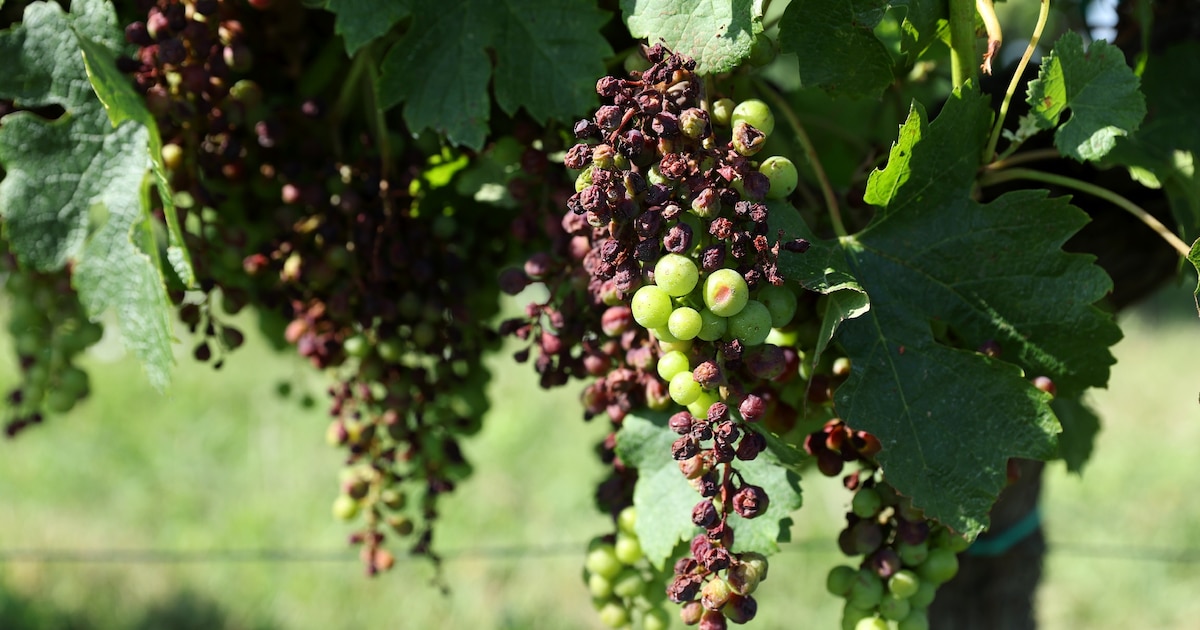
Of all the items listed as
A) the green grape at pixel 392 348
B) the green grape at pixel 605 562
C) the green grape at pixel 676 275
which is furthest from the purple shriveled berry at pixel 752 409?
the green grape at pixel 392 348

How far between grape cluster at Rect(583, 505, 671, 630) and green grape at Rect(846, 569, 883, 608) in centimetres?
27

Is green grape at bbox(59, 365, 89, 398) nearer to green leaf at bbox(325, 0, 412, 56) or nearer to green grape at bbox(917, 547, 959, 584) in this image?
green leaf at bbox(325, 0, 412, 56)

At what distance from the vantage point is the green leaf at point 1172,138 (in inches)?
43.0

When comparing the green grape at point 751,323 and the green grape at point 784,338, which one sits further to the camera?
the green grape at point 784,338

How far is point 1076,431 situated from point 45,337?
1.45m

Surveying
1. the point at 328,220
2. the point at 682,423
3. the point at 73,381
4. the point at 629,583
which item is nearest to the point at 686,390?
the point at 682,423

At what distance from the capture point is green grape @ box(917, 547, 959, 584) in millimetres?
980

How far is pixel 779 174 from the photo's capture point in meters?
0.85

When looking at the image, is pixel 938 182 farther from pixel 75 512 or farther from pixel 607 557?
pixel 75 512

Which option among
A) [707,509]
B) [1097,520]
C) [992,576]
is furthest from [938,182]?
[1097,520]

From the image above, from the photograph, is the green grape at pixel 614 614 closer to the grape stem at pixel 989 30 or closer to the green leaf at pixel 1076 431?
the green leaf at pixel 1076 431

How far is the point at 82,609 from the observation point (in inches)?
139

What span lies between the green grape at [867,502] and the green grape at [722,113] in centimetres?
38

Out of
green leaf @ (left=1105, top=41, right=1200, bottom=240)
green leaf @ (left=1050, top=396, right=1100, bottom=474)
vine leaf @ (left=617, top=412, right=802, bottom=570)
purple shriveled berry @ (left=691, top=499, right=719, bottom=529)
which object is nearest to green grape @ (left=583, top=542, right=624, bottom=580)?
vine leaf @ (left=617, top=412, right=802, bottom=570)
